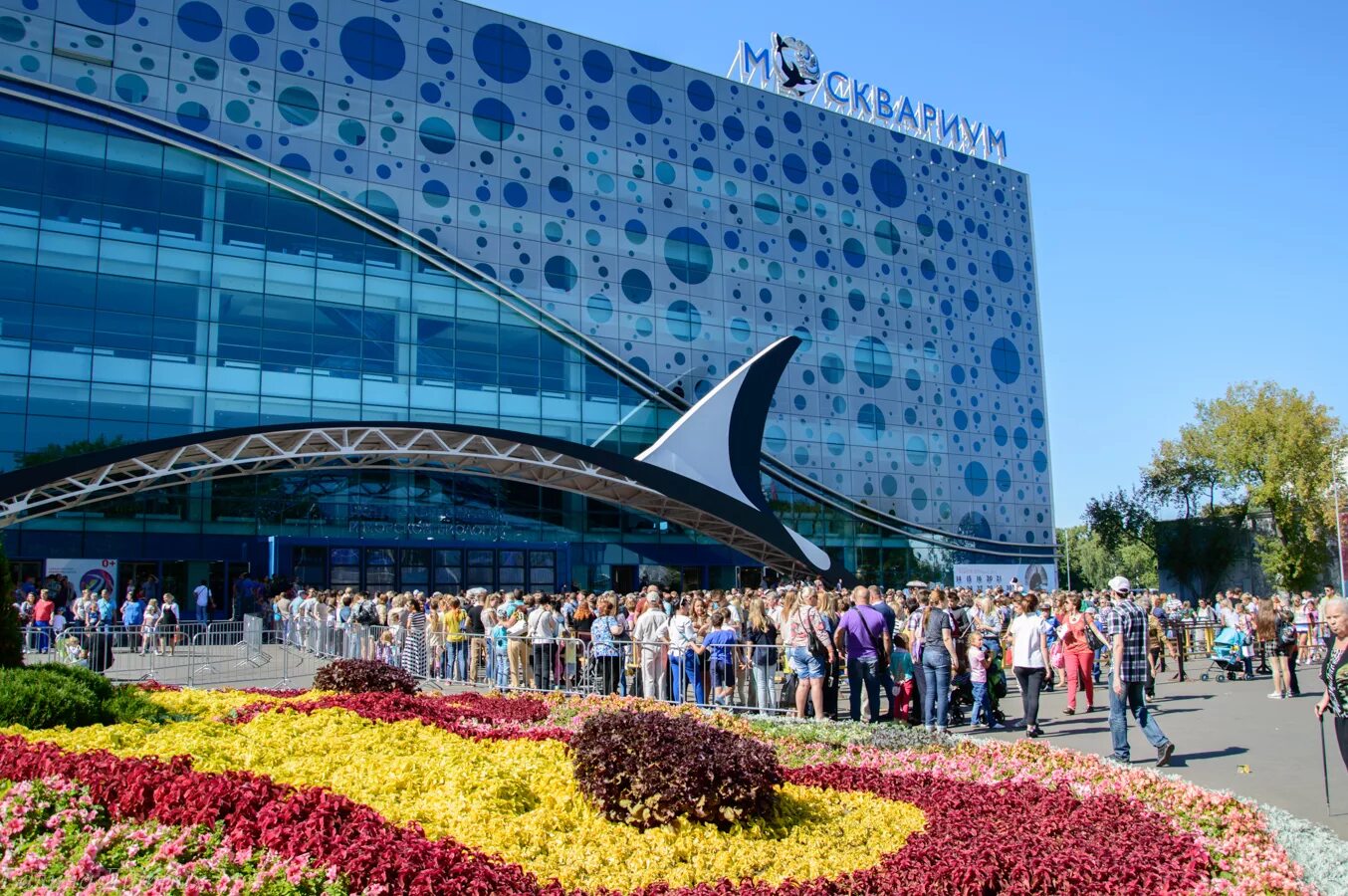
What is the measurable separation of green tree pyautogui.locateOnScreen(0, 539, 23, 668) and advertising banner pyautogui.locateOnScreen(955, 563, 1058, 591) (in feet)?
125

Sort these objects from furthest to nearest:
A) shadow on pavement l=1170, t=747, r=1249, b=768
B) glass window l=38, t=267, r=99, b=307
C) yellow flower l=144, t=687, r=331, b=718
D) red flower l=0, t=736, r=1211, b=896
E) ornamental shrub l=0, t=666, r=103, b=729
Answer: glass window l=38, t=267, r=99, b=307, yellow flower l=144, t=687, r=331, b=718, shadow on pavement l=1170, t=747, r=1249, b=768, ornamental shrub l=0, t=666, r=103, b=729, red flower l=0, t=736, r=1211, b=896

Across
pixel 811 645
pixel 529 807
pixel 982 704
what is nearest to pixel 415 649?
pixel 811 645

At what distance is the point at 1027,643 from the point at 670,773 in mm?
7843

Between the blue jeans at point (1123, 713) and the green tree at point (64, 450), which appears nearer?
the blue jeans at point (1123, 713)

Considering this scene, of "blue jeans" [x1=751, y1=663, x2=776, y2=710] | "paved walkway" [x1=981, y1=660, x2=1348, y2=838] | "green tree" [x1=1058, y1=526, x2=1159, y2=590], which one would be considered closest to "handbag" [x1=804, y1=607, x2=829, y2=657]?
"blue jeans" [x1=751, y1=663, x2=776, y2=710]

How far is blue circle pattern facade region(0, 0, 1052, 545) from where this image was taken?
37.2 m

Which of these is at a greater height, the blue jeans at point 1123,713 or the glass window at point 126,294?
the glass window at point 126,294

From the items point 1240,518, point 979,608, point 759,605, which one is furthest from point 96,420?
point 1240,518

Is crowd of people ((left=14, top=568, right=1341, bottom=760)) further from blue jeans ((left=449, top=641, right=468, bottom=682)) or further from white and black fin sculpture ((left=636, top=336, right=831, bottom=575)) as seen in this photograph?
white and black fin sculpture ((left=636, top=336, right=831, bottom=575))

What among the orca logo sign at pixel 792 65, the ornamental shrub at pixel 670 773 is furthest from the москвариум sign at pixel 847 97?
the ornamental shrub at pixel 670 773

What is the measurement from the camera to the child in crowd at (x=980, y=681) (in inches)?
542

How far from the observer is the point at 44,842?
5.46 metres

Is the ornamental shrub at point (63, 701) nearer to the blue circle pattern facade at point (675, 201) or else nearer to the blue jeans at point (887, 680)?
the blue jeans at point (887, 680)

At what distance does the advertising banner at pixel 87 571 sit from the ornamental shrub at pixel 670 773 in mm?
30342
